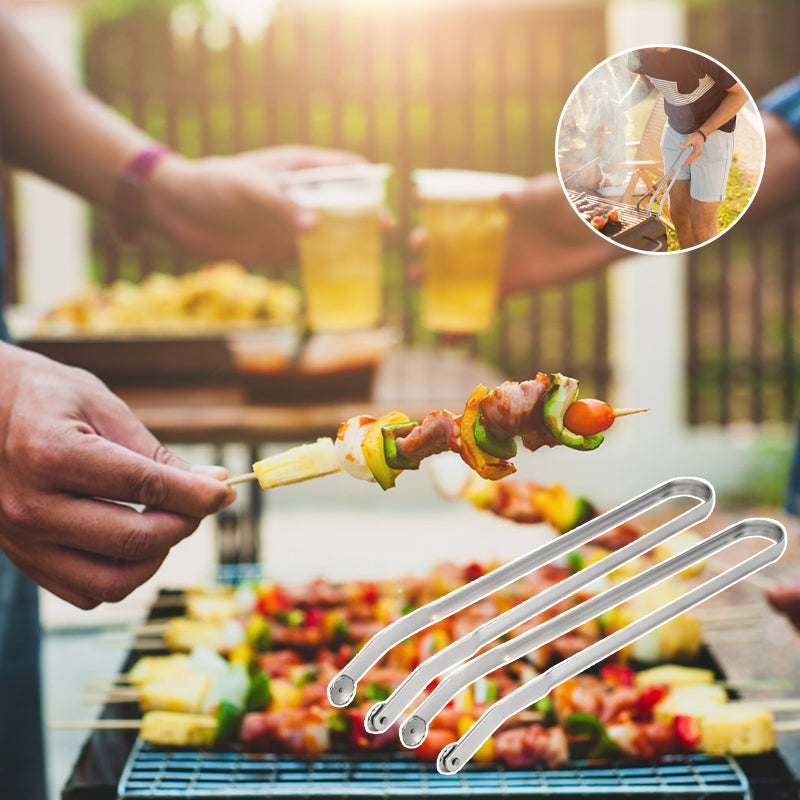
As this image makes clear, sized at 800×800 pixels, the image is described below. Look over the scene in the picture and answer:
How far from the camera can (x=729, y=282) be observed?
18.5 ft

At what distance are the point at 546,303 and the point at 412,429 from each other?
4.89m

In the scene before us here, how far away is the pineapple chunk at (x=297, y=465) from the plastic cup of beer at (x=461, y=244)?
2.01 feet

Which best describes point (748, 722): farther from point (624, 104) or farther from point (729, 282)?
point (729, 282)

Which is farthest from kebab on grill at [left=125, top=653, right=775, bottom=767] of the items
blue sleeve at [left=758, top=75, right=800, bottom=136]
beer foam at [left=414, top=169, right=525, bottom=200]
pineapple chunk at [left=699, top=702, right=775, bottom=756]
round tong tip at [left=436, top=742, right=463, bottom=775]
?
blue sleeve at [left=758, top=75, right=800, bottom=136]

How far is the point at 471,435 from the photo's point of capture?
2.78 feet

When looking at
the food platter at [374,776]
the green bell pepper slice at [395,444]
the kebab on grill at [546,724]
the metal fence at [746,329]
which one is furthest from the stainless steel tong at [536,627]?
the metal fence at [746,329]

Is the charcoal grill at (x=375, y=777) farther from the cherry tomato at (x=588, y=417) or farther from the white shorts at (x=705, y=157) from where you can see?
the white shorts at (x=705, y=157)

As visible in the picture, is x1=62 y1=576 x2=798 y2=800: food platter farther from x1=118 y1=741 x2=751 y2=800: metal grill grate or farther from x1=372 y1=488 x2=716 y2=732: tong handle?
x1=372 y1=488 x2=716 y2=732: tong handle

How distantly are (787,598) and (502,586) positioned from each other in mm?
861

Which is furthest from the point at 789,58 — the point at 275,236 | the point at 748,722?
the point at 748,722

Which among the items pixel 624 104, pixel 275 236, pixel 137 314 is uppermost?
pixel 624 104

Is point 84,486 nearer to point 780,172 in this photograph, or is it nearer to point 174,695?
point 174,695

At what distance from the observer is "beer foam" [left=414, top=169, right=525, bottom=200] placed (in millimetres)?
1381

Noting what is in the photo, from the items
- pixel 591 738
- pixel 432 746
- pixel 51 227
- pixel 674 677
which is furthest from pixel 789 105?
pixel 51 227
